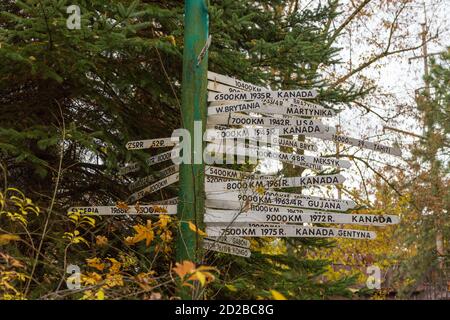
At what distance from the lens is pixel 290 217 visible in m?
4.78

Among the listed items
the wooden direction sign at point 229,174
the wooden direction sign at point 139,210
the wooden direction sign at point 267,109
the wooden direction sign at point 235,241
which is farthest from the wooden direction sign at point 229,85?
the wooden direction sign at point 235,241

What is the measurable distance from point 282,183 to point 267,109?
0.66m

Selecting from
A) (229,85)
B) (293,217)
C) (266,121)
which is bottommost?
(293,217)

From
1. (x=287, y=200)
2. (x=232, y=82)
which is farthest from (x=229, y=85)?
Result: (x=287, y=200)

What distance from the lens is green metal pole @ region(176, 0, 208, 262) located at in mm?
5113

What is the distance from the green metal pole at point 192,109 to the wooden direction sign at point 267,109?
16 centimetres

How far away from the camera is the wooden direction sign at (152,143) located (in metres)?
5.26

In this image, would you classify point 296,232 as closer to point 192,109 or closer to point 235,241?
point 235,241

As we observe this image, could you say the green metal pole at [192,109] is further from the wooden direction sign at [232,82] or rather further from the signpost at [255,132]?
the signpost at [255,132]

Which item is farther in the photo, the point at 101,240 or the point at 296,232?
the point at 296,232

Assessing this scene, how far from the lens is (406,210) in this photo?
21.6 metres
